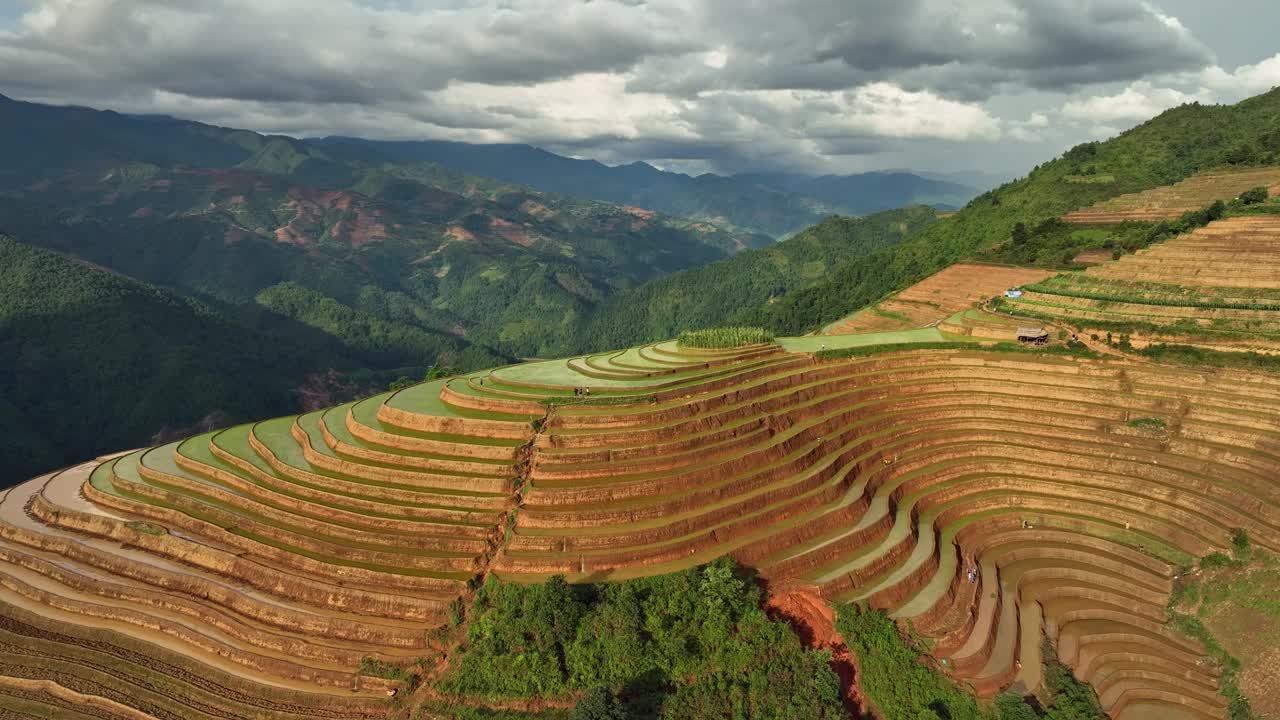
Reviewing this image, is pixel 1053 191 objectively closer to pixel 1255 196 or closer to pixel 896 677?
pixel 1255 196

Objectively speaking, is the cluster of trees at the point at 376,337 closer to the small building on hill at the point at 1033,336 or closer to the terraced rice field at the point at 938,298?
the terraced rice field at the point at 938,298

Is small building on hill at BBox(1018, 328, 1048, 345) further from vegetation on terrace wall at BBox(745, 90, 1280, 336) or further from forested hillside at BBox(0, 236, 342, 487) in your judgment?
forested hillside at BBox(0, 236, 342, 487)

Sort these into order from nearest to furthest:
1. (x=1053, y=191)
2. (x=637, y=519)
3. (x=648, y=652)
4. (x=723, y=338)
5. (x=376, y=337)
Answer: (x=648, y=652) < (x=637, y=519) < (x=723, y=338) < (x=1053, y=191) < (x=376, y=337)

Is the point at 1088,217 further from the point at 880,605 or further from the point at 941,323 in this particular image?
the point at 880,605

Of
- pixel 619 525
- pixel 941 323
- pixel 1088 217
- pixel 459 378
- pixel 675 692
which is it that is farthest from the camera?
pixel 1088 217

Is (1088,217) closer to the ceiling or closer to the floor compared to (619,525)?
closer to the ceiling

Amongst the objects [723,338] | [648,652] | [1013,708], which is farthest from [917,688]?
[723,338]

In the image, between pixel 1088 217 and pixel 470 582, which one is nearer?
pixel 470 582

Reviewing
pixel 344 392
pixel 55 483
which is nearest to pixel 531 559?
pixel 55 483
